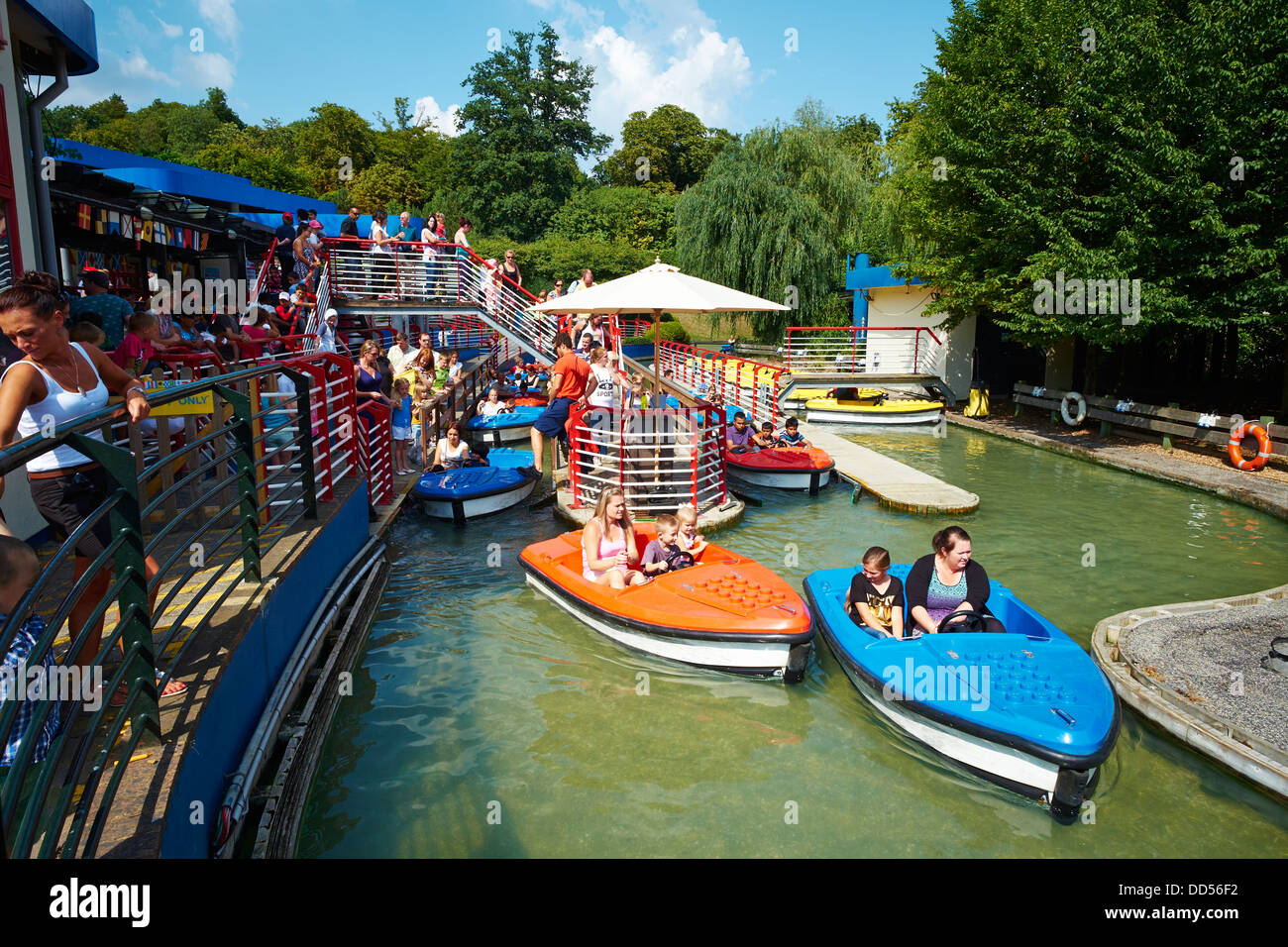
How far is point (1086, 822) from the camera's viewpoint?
185 inches

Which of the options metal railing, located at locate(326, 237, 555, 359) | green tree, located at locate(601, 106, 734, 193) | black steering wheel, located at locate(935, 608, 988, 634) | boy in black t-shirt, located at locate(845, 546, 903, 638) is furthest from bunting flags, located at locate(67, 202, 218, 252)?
green tree, located at locate(601, 106, 734, 193)

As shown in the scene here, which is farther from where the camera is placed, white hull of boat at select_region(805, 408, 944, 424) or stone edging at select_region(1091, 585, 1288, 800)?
white hull of boat at select_region(805, 408, 944, 424)

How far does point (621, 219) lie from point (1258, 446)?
3656 cm

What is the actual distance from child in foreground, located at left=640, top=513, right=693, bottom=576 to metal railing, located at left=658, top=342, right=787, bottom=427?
800 cm

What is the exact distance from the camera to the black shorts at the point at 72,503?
340 cm

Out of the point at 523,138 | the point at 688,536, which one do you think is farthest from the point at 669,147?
the point at 688,536

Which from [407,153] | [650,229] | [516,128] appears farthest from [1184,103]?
[407,153]

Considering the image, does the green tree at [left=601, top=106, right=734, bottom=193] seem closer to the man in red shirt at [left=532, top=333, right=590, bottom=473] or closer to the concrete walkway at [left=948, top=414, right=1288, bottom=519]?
the concrete walkway at [left=948, top=414, right=1288, bottom=519]

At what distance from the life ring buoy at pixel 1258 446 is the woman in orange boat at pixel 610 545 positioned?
11.7m

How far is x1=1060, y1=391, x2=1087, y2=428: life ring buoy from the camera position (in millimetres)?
17844

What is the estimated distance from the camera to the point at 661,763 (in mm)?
5332

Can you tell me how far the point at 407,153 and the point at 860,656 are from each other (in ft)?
213

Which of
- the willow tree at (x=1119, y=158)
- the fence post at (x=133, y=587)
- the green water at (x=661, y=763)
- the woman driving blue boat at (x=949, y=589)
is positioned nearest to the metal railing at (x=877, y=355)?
the willow tree at (x=1119, y=158)
